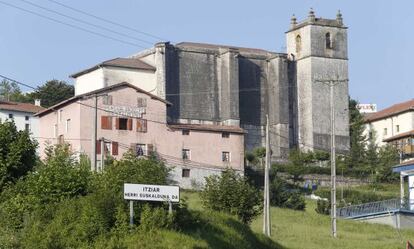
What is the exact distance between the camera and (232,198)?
44938mm

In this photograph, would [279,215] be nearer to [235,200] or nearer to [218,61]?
[235,200]

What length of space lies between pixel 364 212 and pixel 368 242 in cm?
1876

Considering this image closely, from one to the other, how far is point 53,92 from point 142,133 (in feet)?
119

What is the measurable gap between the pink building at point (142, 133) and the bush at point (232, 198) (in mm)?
31070

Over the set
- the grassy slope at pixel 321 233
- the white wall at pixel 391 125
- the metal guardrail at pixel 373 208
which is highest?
the white wall at pixel 391 125

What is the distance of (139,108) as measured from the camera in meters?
80.5

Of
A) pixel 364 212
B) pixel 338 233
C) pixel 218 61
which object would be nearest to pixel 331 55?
pixel 218 61

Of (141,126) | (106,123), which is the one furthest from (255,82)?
(106,123)

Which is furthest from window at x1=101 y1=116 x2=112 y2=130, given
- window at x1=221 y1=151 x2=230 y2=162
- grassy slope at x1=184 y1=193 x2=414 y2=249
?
grassy slope at x1=184 y1=193 x2=414 y2=249

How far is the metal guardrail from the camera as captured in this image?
6127 cm

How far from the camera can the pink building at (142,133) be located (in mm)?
77625

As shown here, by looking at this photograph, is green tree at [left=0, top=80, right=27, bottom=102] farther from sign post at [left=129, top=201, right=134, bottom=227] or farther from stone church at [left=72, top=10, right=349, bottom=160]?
sign post at [left=129, top=201, right=134, bottom=227]

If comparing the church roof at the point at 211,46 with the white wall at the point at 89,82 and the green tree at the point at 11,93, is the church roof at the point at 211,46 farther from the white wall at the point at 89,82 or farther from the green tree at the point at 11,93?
the green tree at the point at 11,93

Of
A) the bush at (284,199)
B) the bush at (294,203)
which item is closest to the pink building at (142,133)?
the bush at (284,199)
